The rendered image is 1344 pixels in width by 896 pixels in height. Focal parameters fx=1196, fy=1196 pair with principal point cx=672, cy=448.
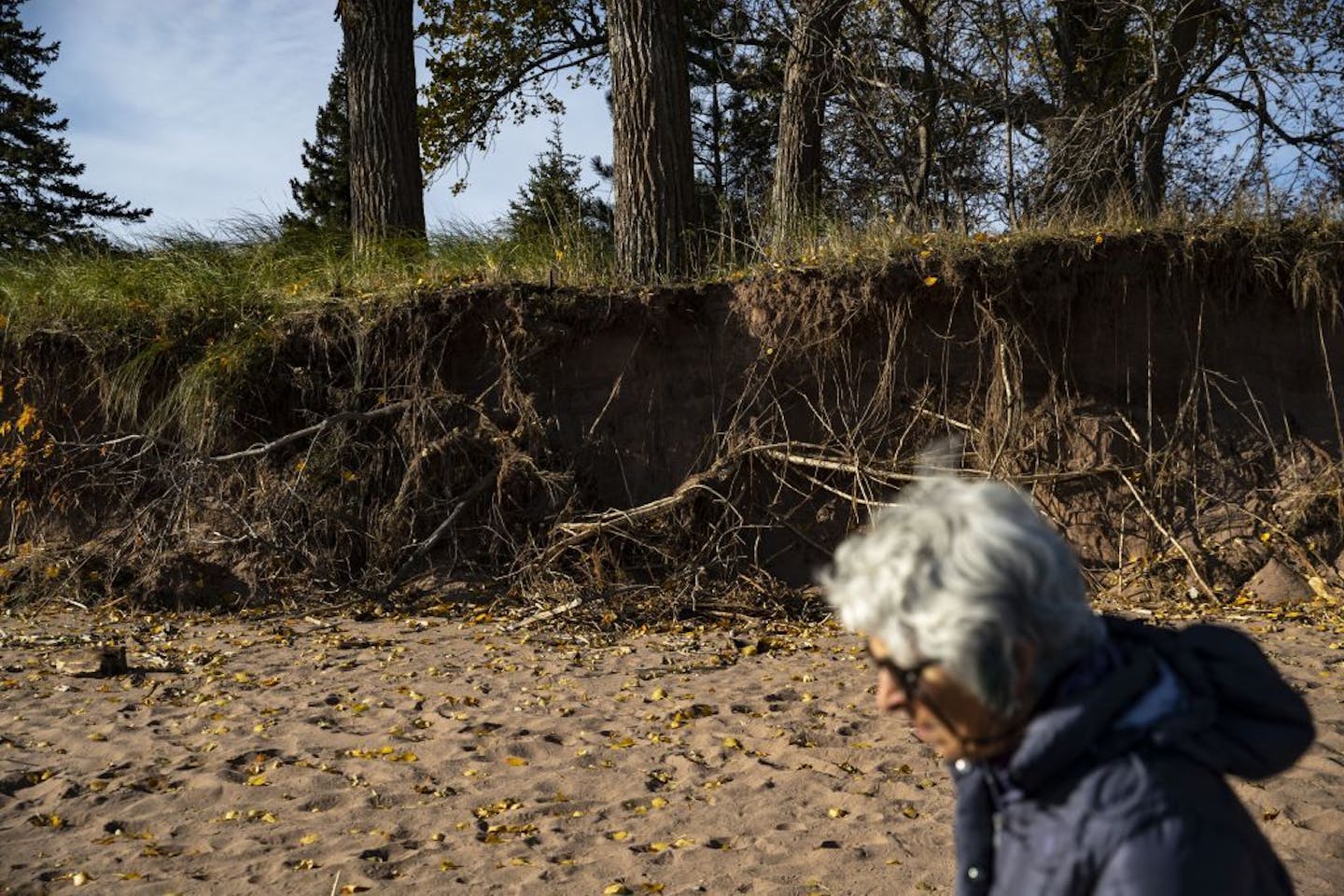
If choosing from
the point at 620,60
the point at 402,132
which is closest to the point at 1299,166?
the point at 620,60

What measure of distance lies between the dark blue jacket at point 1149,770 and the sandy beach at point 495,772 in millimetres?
2749

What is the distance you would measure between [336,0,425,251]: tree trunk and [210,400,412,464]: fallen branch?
2.85 metres

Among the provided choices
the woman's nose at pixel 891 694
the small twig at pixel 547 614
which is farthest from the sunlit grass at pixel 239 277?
the woman's nose at pixel 891 694

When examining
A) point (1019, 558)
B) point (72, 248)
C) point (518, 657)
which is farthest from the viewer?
point (72, 248)

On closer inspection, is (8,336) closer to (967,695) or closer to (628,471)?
(628,471)

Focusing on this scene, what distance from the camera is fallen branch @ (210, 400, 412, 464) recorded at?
Result: 993cm

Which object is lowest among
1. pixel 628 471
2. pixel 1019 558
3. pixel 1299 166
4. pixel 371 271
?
pixel 628 471

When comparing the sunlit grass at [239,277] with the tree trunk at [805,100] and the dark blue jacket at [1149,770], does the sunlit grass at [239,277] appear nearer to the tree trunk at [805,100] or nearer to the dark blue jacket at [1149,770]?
the tree trunk at [805,100]

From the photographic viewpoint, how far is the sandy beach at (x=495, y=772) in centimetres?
435

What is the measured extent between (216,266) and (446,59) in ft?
37.3

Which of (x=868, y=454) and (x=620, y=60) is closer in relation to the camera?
(x=868, y=454)

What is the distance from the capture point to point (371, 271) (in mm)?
10828

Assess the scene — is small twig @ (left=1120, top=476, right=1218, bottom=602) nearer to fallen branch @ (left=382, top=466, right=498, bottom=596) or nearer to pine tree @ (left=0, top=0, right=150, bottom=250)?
fallen branch @ (left=382, top=466, right=498, bottom=596)

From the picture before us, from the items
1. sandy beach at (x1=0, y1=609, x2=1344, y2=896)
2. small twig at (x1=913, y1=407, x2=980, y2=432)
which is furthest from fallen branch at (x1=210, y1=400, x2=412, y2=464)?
small twig at (x1=913, y1=407, x2=980, y2=432)
